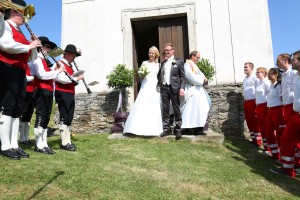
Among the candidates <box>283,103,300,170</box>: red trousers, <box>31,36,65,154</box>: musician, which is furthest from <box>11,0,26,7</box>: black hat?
<box>283,103,300,170</box>: red trousers

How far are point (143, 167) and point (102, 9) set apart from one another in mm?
6053

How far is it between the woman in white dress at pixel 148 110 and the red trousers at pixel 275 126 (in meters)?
2.25

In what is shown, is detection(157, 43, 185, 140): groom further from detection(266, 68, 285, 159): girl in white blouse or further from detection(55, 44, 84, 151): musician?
detection(55, 44, 84, 151): musician

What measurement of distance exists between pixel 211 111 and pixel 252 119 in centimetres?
119

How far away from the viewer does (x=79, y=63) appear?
8562 mm

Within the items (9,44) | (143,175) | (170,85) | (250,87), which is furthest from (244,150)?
(9,44)

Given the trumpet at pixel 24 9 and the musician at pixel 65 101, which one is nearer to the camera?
the trumpet at pixel 24 9

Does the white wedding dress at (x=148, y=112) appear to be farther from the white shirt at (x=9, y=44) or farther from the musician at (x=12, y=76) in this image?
the white shirt at (x=9, y=44)

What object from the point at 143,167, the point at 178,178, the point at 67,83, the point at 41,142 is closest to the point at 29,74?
the point at 67,83

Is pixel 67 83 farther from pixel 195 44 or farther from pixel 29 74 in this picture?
pixel 195 44

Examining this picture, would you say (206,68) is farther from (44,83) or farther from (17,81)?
(17,81)

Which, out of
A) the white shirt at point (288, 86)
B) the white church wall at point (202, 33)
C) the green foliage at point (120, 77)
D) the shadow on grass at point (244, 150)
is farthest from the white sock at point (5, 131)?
the white church wall at point (202, 33)

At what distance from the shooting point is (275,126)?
5.14 metres

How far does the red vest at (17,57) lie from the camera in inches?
145
